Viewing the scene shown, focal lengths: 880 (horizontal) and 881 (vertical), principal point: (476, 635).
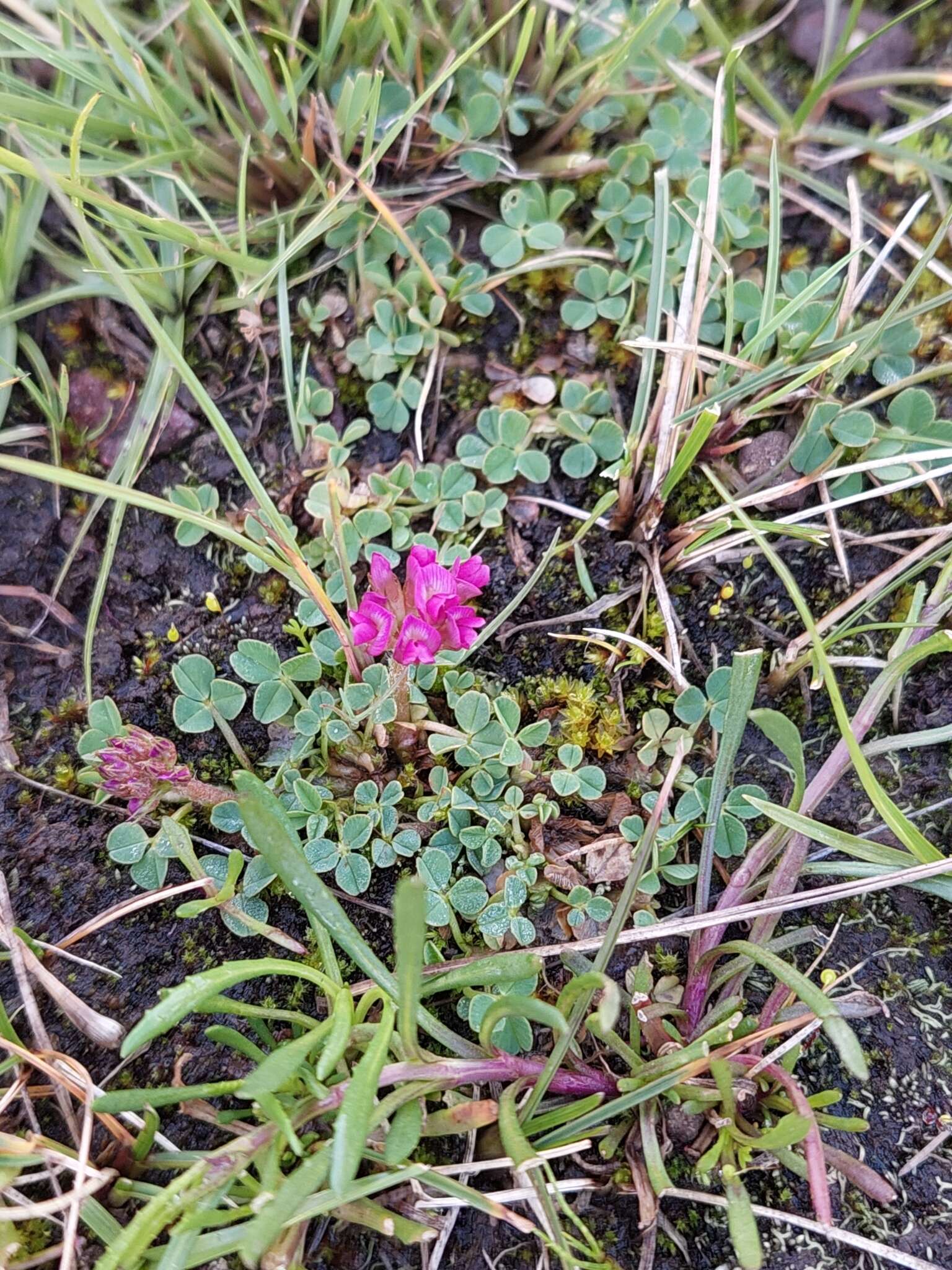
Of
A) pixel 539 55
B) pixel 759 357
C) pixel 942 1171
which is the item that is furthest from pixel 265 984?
pixel 539 55

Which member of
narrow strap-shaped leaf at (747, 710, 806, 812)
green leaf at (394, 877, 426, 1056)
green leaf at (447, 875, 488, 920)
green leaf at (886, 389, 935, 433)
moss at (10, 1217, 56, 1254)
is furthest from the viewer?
green leaf at (886, 389, 935, 433)

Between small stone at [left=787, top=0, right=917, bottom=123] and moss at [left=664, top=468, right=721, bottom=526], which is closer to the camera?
moss at [left=664, top=468, right=721, bottom=526]

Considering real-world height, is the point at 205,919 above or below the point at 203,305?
below

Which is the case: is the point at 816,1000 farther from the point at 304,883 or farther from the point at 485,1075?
the point at 304,883

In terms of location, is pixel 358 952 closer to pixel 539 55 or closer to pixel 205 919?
pixel 205 919

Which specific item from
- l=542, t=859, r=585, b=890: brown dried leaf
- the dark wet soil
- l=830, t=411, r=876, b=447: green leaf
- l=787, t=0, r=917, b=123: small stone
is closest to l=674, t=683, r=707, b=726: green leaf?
the dark wet soil

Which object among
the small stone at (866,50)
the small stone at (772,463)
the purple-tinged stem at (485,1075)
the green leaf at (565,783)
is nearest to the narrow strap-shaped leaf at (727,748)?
the green leaf at (565,783)

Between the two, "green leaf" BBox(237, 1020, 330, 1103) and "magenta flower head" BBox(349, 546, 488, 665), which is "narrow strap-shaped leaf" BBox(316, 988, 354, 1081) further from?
"magenta flower head" BBox(349, 546, 488, 665)
